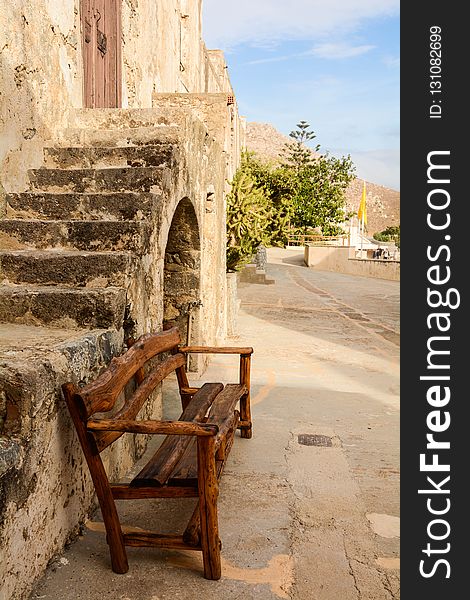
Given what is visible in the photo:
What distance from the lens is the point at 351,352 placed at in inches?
324

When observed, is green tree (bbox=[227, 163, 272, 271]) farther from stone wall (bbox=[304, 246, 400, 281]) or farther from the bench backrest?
stone wall (bbox=[304, 246, 400, 281])

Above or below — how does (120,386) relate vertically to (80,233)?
below

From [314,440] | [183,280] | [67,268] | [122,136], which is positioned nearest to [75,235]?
[67,268]

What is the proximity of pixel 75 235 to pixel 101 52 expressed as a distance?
3.40 meters

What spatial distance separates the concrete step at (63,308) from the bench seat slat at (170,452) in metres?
0.65

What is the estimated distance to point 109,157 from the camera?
14.0 ft

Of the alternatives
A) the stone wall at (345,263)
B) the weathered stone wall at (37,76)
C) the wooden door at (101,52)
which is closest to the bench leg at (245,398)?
the weathered stone wall at (37,76)

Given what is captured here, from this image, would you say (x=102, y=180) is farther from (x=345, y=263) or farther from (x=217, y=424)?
(x=345, y=263)

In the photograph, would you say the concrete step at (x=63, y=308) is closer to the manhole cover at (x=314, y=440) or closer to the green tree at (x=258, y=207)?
the manhole cover at (x=314, y=440)

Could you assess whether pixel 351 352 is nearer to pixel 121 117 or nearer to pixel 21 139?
pixel 121 117

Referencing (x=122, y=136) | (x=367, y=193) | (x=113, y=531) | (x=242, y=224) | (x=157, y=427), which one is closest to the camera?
(x=157, y=427)

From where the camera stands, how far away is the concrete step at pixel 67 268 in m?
3.22

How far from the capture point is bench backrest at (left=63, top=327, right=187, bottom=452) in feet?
7.51

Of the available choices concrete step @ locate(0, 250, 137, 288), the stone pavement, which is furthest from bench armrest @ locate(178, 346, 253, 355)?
concrete step @ locate(0, 250, 137, 288)
